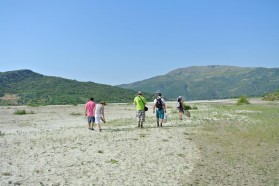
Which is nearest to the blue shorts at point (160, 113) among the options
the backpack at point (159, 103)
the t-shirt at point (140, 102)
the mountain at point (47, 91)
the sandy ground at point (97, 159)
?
the backpack at point (159, 103)

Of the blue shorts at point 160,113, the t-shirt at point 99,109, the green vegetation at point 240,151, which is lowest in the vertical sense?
the green vegetation at point 240,151

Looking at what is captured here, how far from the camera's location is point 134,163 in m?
15.2

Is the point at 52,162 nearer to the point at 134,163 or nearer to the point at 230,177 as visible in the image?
the point at 134,163

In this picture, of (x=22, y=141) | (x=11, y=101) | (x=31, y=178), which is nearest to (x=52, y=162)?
(x=31, y=178)

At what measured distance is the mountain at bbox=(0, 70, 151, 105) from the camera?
9930cm

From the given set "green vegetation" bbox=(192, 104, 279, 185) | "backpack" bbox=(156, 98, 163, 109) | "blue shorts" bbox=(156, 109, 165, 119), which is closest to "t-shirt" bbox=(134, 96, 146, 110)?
"backpack" bbox=(156, 98, 163, 109)

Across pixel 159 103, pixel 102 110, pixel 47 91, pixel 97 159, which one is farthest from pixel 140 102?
pixel 47 91

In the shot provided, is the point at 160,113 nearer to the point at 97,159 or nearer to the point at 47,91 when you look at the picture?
the point at 97,159

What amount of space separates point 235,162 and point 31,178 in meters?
7.93

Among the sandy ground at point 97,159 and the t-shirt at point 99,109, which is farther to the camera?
the t-shirt at point 99,109

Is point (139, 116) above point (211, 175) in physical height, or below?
above

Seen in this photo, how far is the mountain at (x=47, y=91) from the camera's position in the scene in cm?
9930

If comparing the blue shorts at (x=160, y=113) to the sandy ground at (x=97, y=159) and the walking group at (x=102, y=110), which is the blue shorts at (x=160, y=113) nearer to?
the walking group at (x=102, y=110)

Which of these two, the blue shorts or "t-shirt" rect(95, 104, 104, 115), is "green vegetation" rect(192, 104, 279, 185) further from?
"t-shirt" rect(95, 104, 104, 115)
